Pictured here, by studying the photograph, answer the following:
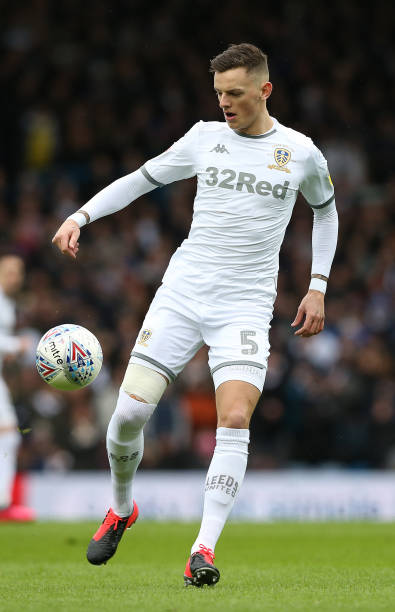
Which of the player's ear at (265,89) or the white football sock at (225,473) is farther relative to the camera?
the player's ear at (265,89)

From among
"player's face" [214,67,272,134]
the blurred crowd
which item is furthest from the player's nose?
the blurred crowd

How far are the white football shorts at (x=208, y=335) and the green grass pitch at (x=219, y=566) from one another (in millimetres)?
1104

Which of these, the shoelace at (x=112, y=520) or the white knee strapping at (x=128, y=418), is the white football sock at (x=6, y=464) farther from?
the white knee strapping at (x=128, y=418)

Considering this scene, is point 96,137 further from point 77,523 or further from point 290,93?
point 77,523

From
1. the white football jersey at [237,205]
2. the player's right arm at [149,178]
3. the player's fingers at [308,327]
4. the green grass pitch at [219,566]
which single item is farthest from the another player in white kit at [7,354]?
the player's fingers at [308,327]

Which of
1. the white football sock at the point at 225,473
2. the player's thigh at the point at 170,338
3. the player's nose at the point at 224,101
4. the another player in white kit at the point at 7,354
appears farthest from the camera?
the another player in white kit at the point at 7,354

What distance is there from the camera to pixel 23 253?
16469 millimetres

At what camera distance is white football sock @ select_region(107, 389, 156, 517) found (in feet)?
19.3

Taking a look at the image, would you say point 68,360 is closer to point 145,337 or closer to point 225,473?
point 145,337

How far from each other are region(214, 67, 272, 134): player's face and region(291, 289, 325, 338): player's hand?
39.2 inches

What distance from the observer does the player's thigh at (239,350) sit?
5.71 meters

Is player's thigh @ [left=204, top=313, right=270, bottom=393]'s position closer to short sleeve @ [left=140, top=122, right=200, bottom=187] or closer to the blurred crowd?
short sleeve @ [left=140, top=122, right=200, bottom=187]

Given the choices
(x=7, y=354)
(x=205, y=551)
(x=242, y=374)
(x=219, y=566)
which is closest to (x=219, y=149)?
(x=242, y=374)

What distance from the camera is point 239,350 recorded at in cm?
576
